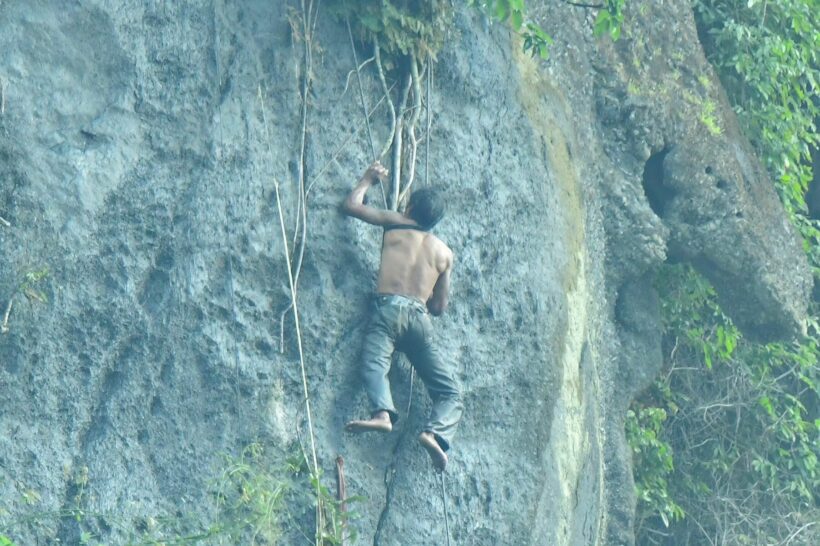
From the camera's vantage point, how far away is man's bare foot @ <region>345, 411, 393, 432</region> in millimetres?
6754

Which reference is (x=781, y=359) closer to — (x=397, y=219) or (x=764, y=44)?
(x=764, y=44)

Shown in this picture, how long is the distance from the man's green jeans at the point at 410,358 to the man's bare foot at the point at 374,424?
6cm

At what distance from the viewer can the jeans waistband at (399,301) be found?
7039 mm

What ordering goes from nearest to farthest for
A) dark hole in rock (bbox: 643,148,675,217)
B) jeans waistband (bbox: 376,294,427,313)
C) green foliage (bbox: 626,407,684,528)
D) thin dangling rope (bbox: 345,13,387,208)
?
jeans waistband (bbox: 376,294,427,313)
thin dangling rope (bbox: 345,13,387,208)
dark hole in rock (bbox: 643,148,675,217)
green foliage (bbox: 626,407,684,528)

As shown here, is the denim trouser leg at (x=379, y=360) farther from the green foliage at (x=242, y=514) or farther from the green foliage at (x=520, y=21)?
the green foliage at (x=520, y=21)

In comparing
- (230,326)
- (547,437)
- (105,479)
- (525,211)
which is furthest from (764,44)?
(105,479)

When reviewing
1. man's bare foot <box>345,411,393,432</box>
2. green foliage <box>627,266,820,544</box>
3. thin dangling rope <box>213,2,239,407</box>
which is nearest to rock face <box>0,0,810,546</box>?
thin dangling rope <box>213,2,239,407</box>

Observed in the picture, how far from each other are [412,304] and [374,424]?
2.05 feet

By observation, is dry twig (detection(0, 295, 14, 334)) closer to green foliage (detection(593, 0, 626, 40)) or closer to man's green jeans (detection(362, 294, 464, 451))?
man's green jeans (detection(362, 294, 464, 451))

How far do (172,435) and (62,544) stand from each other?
65cm

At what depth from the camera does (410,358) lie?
7145 millimetres

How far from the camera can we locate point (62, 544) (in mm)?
6344

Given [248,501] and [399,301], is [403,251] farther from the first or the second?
[248,501]

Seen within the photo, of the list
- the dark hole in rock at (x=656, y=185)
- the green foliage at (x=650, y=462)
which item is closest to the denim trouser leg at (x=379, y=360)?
the dark hole in rock at (x=656, y=185)
